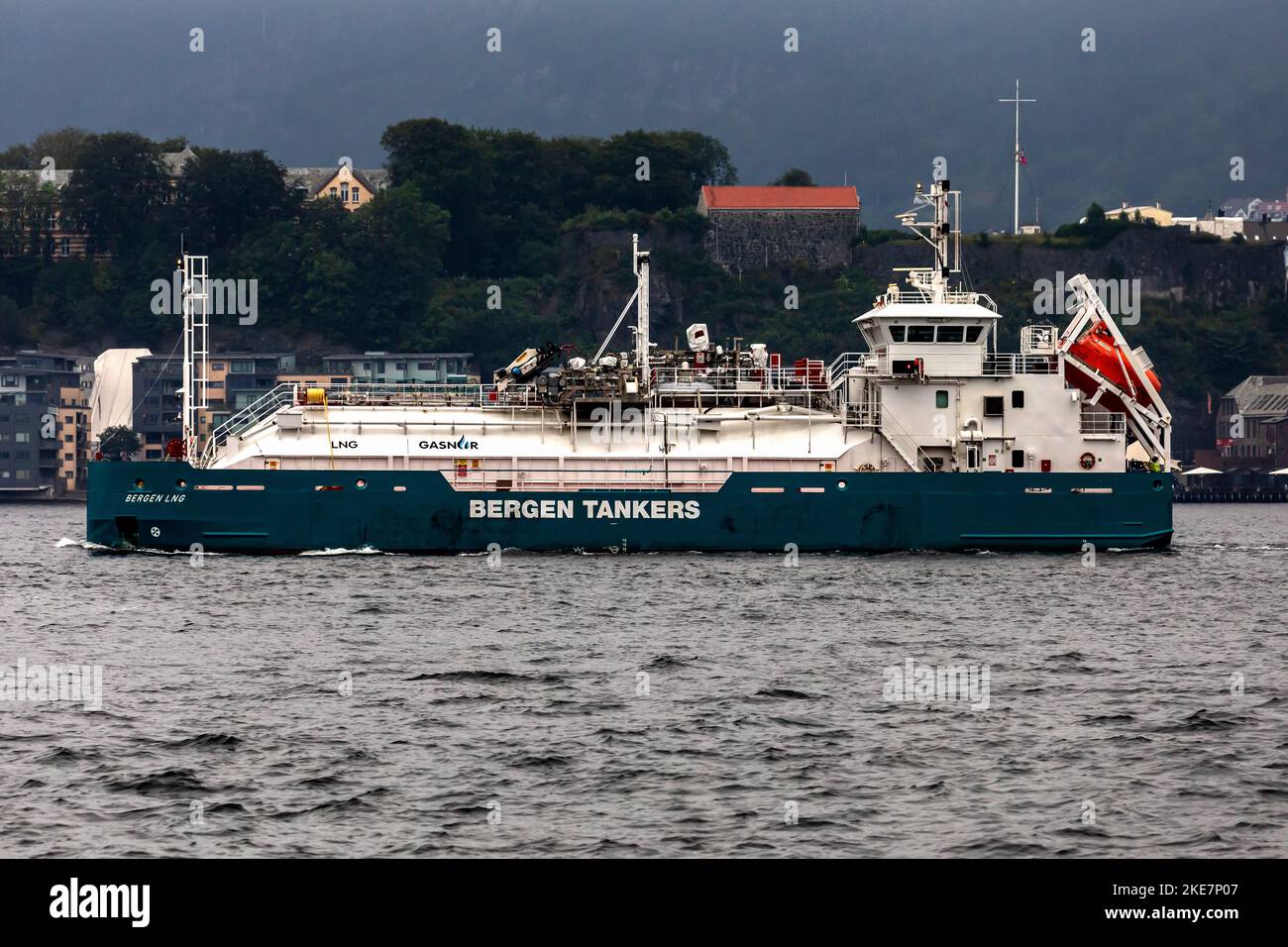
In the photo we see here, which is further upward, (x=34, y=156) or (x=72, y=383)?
(x=34, y=156)

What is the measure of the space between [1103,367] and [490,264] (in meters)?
107

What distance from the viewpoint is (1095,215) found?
514 feet

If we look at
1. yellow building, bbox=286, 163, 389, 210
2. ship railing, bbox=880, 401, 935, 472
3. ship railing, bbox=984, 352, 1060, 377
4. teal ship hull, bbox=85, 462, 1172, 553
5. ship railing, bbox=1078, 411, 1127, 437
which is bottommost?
teal ship hull, bbox=85, 462, 1172, 553

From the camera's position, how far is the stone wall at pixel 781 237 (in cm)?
15150

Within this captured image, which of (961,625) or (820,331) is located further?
(820,331)

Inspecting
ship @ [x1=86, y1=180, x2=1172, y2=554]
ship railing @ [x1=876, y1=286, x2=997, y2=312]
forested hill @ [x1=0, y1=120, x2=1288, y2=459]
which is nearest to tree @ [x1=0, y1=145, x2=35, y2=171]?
forested hill @ [x1=0, y1=120, x2=1288, y2=459]

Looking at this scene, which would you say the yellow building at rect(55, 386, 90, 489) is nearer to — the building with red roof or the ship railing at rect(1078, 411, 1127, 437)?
the building with red roof

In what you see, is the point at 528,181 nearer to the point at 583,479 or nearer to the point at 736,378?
the point at 736,378

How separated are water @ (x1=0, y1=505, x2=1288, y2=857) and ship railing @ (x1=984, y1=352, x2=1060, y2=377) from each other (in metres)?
9.08

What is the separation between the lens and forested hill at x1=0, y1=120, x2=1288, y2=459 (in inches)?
5344

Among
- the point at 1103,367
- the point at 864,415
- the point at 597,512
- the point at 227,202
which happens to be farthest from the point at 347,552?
the point at 227,202
